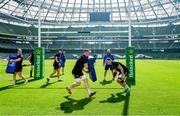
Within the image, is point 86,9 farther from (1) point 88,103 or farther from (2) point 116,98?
(1) point 88,103

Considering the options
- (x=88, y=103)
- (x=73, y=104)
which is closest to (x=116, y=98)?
(x=88, y=103)

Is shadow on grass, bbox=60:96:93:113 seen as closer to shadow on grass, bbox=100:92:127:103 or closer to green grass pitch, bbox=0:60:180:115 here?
green grass pitch, bbox=0:60:180:115

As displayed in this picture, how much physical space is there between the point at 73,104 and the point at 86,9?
70.2 m

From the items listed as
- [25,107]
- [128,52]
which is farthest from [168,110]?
[128,52]

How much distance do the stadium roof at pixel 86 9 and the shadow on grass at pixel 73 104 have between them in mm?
57048

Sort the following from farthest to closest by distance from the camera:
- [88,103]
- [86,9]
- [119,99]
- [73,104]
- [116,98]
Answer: [86,9] → [116,98] → [119,99] → [88,103] → [73,104]

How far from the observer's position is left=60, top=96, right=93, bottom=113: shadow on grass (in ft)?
31.9

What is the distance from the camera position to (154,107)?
9.93 m

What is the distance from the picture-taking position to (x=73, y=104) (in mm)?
10641

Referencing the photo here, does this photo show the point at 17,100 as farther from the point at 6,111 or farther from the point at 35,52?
the point at 35,52

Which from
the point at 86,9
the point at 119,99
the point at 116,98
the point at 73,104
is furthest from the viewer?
the point at 86,9

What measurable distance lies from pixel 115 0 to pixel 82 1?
26.9 ft

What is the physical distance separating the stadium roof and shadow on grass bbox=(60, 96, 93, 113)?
187 ft

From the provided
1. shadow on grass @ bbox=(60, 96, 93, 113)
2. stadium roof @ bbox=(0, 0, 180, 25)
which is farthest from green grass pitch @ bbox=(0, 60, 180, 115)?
stadium roof @ bbox=(0, 0, 180, 25)
